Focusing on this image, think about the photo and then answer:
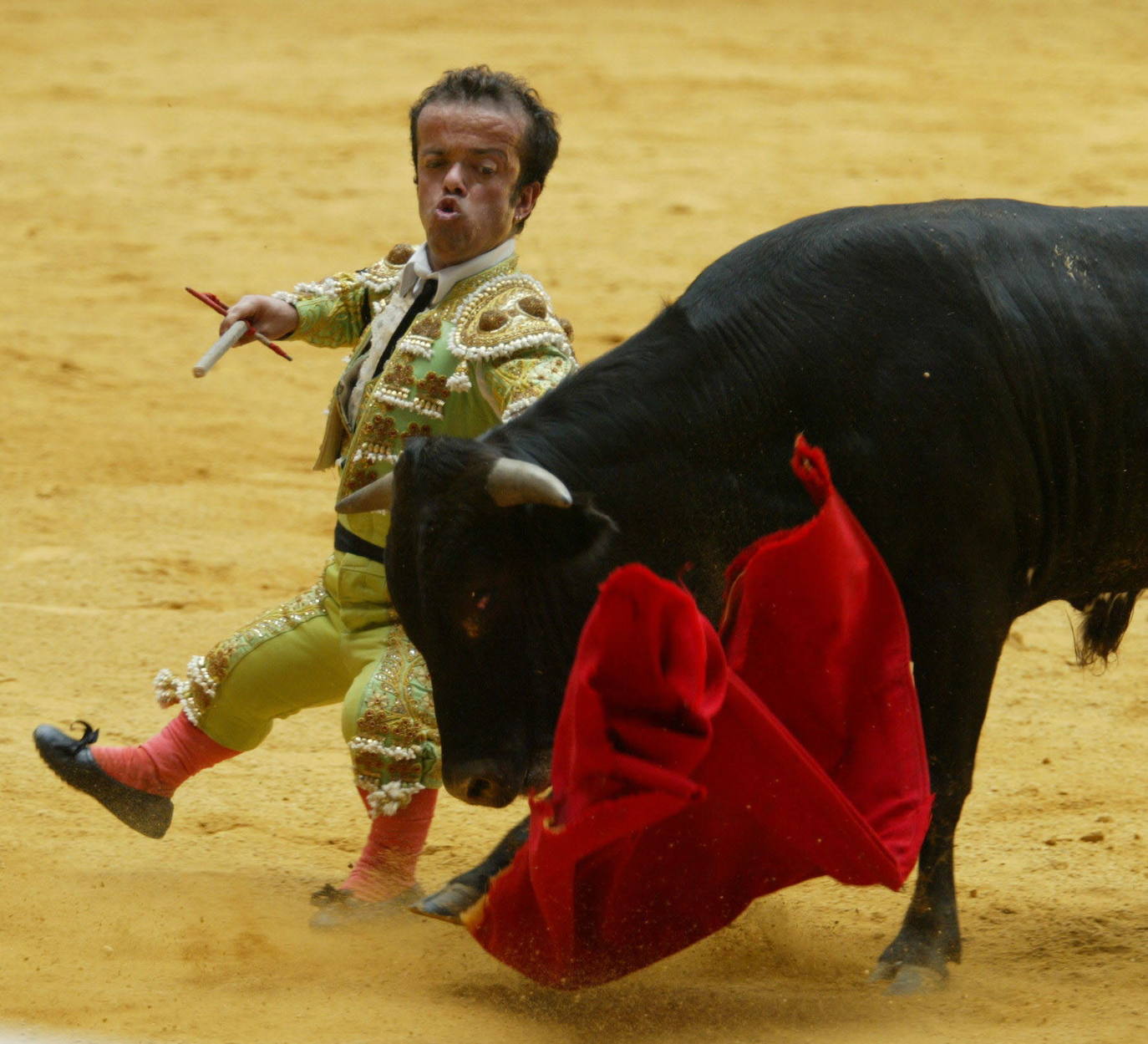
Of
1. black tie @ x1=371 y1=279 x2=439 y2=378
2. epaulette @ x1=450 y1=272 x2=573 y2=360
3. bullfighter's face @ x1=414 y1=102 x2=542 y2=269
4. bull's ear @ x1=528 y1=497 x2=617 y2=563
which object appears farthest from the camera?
black tie @ x1=371 y1=279 x2=439 y2=378

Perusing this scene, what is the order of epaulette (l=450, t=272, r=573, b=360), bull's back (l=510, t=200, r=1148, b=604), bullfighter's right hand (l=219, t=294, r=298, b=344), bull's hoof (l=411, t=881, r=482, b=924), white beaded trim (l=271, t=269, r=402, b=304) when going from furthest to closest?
white beaded trim (l=271, t=269, r=402, b=304) < bullfighter's right hand (l=219, t=294, r=298, b=344) < epaulette (l=450, t=272, r=573, b=360) < bull's hoof (l=411, t=881, r=482, b=924) < bull's back (l=510, t=200, r=1148, b=604)

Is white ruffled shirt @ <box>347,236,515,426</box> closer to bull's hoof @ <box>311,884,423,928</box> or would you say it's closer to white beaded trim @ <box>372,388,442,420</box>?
white beaded trim @ <box>372,388,442,420</box>

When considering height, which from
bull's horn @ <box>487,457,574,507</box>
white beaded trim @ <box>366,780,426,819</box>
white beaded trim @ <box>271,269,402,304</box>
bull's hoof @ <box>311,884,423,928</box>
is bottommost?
bull's hoof @ <box>311,884,423,928</box>

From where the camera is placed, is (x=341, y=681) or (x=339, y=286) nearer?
(x=341, y=681)

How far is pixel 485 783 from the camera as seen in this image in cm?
340

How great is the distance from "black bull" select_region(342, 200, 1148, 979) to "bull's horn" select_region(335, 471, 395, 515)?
130mm

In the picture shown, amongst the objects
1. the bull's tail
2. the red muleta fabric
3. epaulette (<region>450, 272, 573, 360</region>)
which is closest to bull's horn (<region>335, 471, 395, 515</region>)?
epaulette (<region>450, 272, 573, 360</region>)

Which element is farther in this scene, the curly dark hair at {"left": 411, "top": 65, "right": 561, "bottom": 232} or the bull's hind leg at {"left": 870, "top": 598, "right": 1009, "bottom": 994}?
the curly dark hair at {"left": 411, "top": 65, "right": 561, "bottom": 232}

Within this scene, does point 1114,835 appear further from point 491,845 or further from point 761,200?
point 761,200

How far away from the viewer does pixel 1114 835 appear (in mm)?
4562

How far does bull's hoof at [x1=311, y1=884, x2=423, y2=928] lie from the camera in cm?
396

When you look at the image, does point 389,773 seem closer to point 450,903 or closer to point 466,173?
point 450,903

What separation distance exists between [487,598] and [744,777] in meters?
0.54

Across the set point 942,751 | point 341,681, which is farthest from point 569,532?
point 341,681
